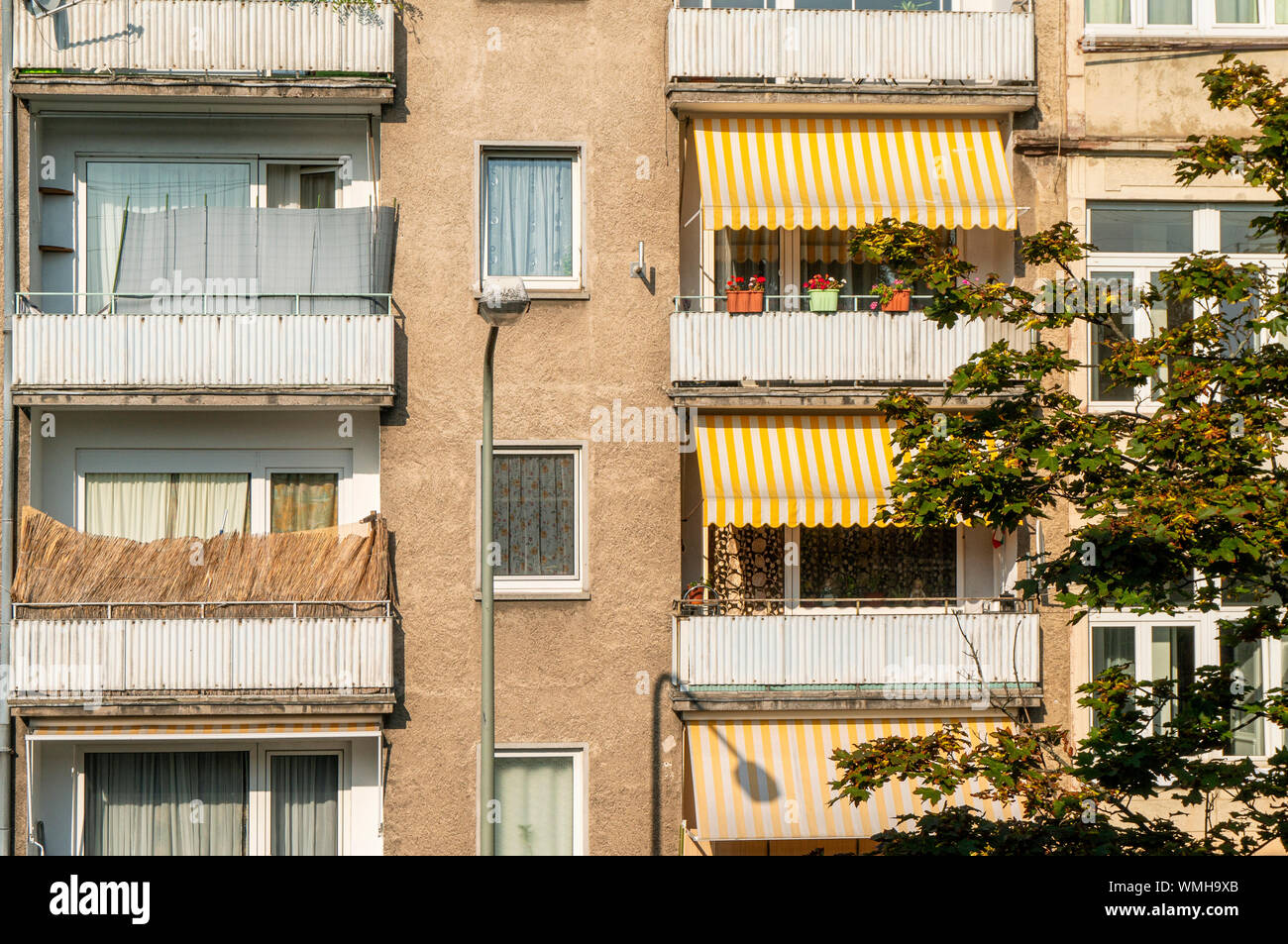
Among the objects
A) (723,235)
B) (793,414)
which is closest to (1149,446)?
(793,414)

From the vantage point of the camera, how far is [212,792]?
17422 millimetres

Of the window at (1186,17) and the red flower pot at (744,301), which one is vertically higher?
the window at (1186,17)

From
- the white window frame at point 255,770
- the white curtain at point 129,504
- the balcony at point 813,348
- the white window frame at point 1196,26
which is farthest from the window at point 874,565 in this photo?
the white curtain at point 129,504

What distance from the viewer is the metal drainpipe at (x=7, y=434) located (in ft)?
54.5

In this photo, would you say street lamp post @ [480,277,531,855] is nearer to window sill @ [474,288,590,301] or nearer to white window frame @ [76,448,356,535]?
window sill @ [474,288,590,301]

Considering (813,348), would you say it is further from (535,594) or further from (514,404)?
(535,594)

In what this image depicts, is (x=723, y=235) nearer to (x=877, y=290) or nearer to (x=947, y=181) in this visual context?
(x=947, y=181)

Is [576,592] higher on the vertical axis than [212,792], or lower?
higher

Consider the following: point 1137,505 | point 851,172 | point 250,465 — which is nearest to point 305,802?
point 250,465

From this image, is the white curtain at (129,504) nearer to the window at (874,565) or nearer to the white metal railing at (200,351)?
the white metal railing at (200,351)

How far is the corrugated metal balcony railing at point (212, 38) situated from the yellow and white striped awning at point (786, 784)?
8857mm

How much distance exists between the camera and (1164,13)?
727 inches
